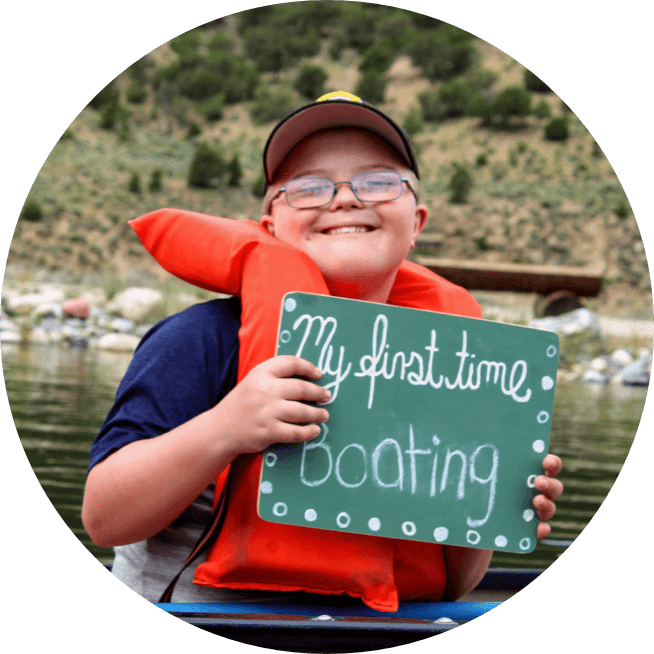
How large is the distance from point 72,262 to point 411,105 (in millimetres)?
21846

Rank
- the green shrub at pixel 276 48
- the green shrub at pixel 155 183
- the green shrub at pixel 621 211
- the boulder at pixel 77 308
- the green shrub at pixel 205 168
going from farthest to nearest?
the green shrub at pixel 276 48
the green shrub at pixel 155 183
the green shrub at pixel 205 168
the green shrub at pixel 621 211
the boulder at pixel 77 308

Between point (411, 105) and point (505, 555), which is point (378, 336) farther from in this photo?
point (411, 105)

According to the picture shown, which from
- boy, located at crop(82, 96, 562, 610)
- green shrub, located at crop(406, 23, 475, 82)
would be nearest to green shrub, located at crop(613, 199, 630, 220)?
green shrub, located at crop(406, 23, 475, 82)

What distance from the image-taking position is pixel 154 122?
36.9 meters

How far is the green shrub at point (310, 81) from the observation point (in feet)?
130

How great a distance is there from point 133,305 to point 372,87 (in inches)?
1087

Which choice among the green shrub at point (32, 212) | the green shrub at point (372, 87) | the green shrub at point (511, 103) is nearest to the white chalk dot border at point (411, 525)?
the green shrub at point (32, 212)

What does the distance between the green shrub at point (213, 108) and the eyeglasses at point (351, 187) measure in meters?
38.6

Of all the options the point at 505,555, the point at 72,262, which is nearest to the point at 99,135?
the point at 72,262

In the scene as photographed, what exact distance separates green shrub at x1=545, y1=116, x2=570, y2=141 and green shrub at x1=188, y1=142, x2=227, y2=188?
16.7 meters

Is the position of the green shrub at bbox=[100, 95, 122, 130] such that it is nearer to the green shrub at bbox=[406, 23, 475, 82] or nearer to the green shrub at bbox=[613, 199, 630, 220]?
the green shrub at bbox=[406, 23, 475, 82]

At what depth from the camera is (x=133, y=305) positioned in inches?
562

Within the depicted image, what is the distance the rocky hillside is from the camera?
2683cm

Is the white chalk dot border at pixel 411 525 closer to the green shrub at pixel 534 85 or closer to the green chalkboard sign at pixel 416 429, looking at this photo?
the green chalkboard sign at pixel 416 429
